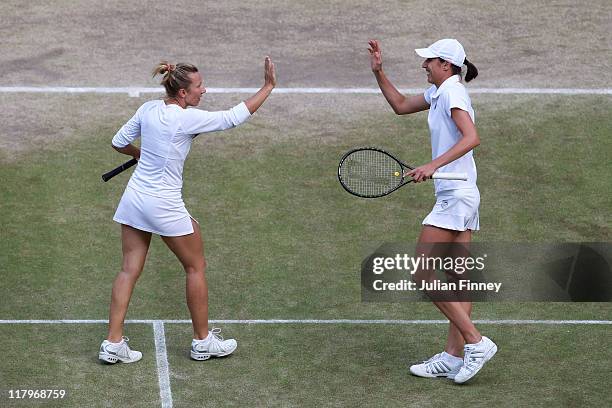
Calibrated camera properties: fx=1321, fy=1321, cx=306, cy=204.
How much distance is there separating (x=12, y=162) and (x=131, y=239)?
4413mm

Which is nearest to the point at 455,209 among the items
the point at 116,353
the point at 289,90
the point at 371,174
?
the point at 371,174

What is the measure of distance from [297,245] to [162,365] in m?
2.74

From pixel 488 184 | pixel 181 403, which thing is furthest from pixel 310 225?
pixel 181 403

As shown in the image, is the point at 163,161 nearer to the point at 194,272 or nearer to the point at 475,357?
the point at 194,272

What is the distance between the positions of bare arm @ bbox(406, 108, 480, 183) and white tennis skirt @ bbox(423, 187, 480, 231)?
343 millimetres

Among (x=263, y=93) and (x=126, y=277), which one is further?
(x=126, y=277)

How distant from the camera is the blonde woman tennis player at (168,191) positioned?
30.4 feet

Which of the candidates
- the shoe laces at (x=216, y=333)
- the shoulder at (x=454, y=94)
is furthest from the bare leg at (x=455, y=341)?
the shoe laces at (x=216, y=333)

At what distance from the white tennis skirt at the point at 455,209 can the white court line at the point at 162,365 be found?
218cm

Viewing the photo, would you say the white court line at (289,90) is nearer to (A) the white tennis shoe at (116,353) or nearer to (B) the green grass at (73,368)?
(B) the green grass at (73,368)

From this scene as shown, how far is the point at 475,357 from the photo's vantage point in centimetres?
928

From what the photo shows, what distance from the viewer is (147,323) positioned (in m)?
10.4

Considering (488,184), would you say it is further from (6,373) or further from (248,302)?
(6,373)

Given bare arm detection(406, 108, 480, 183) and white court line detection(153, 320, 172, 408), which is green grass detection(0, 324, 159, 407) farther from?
bare arm detection(406, 108, 480, 183)
